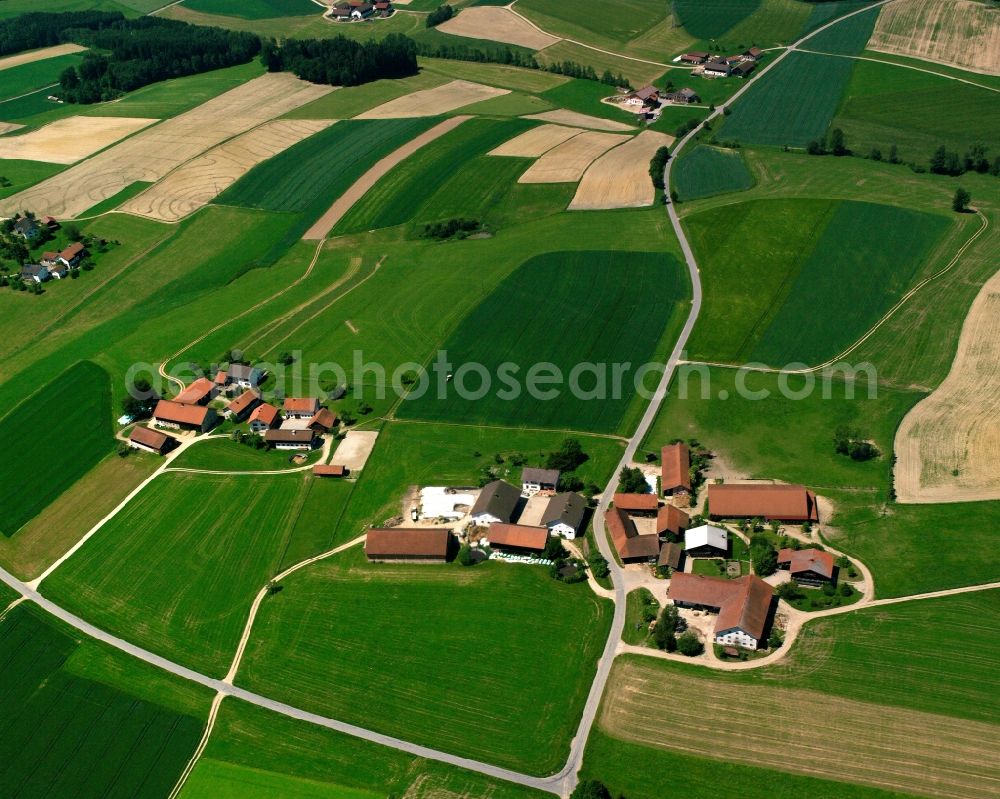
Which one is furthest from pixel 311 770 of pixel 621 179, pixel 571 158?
pixel 571 158

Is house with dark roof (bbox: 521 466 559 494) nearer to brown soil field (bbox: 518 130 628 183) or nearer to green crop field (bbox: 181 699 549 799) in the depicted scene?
green crop field (bbox: 181 699 549 799)

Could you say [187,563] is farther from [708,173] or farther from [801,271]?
[708,173]

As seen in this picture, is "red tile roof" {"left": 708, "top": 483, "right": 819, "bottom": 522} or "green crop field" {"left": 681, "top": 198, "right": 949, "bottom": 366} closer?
"red tile roof" {"left": 708, "top": 483, "right": 819, "bottom": 522}

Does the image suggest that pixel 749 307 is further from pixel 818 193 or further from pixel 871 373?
pixel 818 193

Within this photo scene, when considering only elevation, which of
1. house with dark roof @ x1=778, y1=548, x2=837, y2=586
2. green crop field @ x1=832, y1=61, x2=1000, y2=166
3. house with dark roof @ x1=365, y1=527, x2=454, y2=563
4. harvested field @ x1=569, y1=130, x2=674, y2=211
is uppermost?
green crop field @ x1=832, y1=61, x2=1000, y2=166

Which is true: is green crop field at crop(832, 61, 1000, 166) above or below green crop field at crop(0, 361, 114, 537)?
above

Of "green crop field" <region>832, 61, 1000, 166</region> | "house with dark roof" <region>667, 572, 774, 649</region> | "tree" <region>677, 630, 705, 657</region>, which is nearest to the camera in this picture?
"house with dark roof" <region>667, 572, 774, 649</region>

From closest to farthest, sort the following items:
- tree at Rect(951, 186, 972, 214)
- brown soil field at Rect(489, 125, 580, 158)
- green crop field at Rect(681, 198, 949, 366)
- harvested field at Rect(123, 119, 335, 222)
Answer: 1. green crop field at Rect(681, 198, 949, 366)
2. tree at Rect(951, 186, 972, 214)
3. harvested field at Rect(123, 119, 335, 222)
4. brown soil field at Rect(489, 125, 580, 158)

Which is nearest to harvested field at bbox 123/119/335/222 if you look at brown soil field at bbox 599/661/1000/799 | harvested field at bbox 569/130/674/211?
harvested field at bbox 569/130/674/211

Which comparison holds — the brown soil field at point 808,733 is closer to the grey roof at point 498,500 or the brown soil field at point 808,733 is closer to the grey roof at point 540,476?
the grey roof at point 498,500
